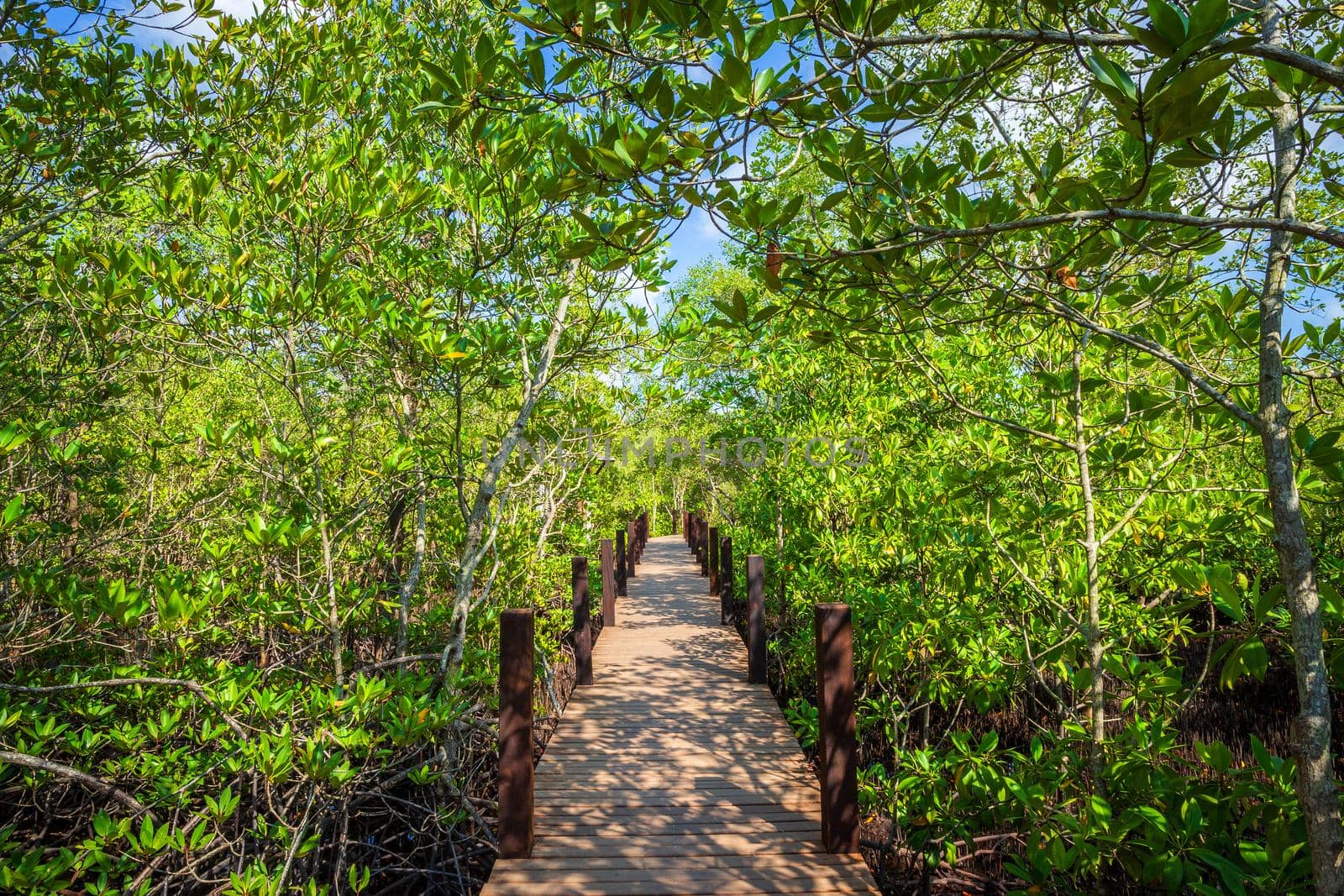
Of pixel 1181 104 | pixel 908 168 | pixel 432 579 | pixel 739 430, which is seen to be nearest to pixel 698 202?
pixel 908 168

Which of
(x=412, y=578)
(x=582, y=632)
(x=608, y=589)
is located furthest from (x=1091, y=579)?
(x=608, y=589)

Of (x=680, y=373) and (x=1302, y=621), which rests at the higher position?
(x=680, y=373)

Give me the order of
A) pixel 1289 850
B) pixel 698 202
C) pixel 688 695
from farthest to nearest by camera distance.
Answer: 1. pixel 688 695
2. pixel 698 202
3. pixel 1289 850

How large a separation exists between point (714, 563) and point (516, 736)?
6499 millimetres

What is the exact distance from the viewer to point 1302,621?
1426 millimetres

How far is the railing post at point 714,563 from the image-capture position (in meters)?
9.18

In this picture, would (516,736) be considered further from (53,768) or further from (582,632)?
(582,632)

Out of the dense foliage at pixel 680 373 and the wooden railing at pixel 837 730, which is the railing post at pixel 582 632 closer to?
the dense foliage at pixel 680 373

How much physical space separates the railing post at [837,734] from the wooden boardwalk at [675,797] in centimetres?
13

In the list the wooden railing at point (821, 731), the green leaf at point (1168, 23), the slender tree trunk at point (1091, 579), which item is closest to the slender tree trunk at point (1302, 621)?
the green leaf at point (1168, 23)

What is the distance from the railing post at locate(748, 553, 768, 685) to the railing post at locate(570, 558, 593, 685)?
1388mm

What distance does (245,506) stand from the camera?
384 centimetres

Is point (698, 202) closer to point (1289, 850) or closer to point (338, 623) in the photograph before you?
point (1289, 850)

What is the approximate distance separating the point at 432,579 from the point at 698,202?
18.9 feet
